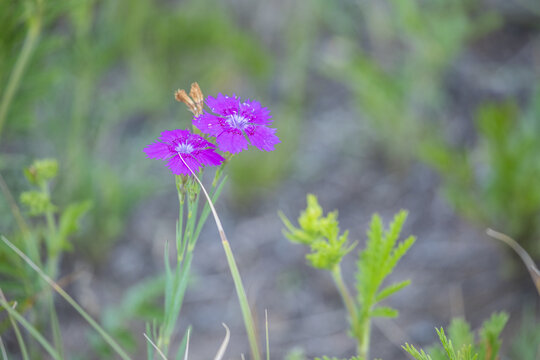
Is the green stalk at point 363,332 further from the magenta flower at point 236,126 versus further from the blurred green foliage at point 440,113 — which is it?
the blurred green foliage at point 440,113

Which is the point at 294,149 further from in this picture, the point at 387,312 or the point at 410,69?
the point at 387,312

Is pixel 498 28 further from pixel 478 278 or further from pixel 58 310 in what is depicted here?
pixel 58 310

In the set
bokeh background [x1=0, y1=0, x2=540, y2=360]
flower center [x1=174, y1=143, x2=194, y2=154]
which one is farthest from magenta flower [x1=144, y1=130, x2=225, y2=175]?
bokeh background [x1=0, y1=0, x2=540, y2=360]

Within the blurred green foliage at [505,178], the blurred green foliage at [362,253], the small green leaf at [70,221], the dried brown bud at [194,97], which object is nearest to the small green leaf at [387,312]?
the blurred green foliage at [362,253]

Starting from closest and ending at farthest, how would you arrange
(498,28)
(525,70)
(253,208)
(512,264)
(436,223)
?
(512,264), (436,223), (253,208), (525,70), (498,28)

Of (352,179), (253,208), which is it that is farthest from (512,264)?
(253,208)

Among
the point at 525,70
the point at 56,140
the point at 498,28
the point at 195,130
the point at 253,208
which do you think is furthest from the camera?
Answer: the point at 498,28
